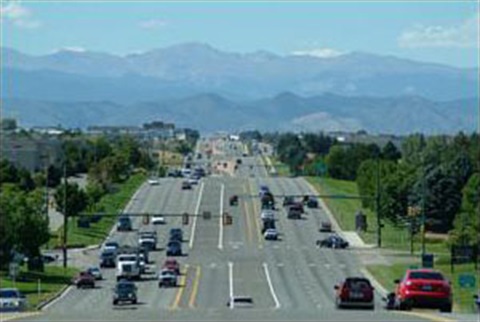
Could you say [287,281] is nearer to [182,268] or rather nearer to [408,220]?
[182,268]

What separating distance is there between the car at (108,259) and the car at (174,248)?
7.11 m

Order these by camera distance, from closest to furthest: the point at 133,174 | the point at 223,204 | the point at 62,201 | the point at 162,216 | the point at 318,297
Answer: the point at 318,297
the point at 62,201
the point at 162,216
the point at 223,204
the point at 133,174

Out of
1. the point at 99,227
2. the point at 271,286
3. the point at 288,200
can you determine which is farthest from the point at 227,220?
the point at 271,286

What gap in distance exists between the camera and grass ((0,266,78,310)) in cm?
6729

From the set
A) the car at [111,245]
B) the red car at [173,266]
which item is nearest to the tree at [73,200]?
the car at [111,245]

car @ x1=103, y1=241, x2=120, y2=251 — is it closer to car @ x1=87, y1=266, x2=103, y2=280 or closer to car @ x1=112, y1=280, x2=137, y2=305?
car @ x1=87, y1=266, x2=103, y2=280

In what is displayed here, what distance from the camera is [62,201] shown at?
108m

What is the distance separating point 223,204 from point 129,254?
44.1m

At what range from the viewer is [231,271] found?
84938 mm

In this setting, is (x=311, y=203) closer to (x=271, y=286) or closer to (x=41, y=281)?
(x=271, y=286)

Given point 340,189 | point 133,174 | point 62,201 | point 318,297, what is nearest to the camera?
point 318,297

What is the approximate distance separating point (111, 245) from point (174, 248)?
175 inches

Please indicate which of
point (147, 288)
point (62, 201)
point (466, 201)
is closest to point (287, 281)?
point (147, 288)

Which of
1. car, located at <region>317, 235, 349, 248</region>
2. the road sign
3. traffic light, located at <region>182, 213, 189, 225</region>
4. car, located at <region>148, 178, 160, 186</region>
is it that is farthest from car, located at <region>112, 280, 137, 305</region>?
car, located at <region>148, 178, 160, 186</region>
